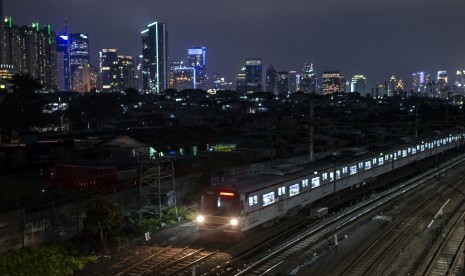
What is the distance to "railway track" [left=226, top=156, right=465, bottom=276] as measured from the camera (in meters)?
14.1

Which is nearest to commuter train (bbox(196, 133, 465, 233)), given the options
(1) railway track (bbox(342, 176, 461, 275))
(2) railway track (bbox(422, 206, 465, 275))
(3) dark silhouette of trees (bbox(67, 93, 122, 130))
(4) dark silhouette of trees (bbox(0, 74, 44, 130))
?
(1) railway track (bbox(342, 176, 461, 275))

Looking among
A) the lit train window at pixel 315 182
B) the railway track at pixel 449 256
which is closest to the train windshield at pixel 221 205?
the railway track at pixel 449 256

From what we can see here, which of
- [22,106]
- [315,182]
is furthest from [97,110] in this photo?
[315,182]

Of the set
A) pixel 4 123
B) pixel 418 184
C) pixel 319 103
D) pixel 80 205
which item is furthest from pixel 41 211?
pixel 319 103

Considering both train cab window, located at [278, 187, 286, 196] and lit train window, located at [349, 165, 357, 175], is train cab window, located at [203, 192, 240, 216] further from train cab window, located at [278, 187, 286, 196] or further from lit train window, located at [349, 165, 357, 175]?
lit train window, located at [349, 165, 357, 175]

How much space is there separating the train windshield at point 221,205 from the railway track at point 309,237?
6.20ft

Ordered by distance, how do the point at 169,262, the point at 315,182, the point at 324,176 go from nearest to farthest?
the point at 169,262 → the point at 315,182 → the point at 324,176

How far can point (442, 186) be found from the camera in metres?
30.2

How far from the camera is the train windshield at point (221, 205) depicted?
1650 centimetres

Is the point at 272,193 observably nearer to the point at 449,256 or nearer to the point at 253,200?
the point at 253,200

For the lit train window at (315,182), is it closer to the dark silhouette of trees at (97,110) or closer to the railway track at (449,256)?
the railway track at (449,256)

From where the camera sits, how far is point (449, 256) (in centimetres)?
1533

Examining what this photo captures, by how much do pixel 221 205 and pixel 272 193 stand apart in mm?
2656

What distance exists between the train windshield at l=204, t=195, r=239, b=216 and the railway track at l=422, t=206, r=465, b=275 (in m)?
6.16
